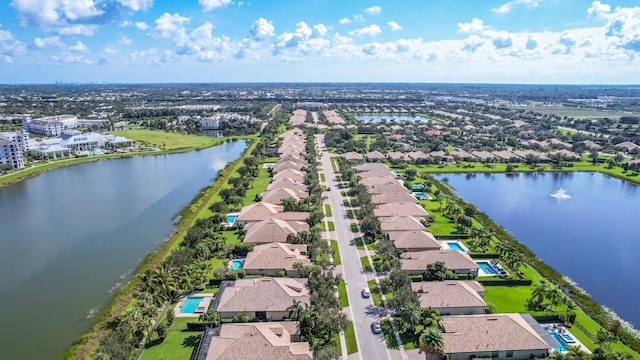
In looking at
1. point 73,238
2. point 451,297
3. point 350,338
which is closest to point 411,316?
point 350,338

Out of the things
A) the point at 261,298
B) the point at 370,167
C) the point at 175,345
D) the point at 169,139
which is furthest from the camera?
the point at 169,139

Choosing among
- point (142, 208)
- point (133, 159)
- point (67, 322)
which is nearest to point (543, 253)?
point (67, 322)

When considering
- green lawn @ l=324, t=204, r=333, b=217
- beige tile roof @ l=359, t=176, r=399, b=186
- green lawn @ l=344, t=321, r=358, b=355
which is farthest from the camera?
beige tile roof @ l=359, t=176, r=399, b=186

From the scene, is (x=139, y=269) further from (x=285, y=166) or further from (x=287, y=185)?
(x=285, y=166)

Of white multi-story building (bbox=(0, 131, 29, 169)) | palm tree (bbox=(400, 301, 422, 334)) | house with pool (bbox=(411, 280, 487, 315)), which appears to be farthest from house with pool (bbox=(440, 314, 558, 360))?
white multi-story building (bbox=(0, 131, 29, 169))

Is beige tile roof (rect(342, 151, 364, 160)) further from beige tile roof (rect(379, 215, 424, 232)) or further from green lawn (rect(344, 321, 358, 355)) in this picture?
green lawn (rect(344, 321, 358, 355))

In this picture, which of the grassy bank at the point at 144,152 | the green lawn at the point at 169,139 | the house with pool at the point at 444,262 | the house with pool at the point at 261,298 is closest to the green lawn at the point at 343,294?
the house with pool at the point at 261,298

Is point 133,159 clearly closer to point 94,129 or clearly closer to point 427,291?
point 94,129
